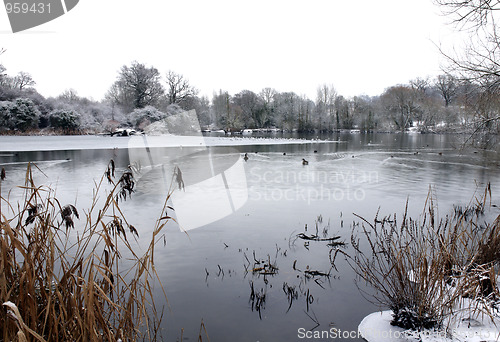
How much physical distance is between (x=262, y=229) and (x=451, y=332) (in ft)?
12.7

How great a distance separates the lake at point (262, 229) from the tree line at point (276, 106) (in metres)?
2.90

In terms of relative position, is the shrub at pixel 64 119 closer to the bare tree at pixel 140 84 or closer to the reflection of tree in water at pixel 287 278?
the bare tree at pixel 140 84

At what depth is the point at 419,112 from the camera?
209ft

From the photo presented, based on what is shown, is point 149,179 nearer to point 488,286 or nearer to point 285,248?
point 285,248

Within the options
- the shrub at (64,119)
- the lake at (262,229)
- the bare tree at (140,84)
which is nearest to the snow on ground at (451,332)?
the lake at (262,229)

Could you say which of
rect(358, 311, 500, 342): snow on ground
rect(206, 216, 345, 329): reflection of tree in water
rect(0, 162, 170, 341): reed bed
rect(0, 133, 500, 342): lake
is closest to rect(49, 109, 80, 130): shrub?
rect(0, 133, 500, 342): lake

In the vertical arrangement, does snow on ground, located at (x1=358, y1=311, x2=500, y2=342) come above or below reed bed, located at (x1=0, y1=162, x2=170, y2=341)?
below

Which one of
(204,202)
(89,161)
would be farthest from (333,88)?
(204,202)

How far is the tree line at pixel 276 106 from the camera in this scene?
8.24 metres

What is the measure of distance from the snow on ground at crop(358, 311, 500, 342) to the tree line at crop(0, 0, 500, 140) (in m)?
6.76

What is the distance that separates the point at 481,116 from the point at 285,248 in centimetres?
677

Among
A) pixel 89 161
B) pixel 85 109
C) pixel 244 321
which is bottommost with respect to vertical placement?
pixel 244 321

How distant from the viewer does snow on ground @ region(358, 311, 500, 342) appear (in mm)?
2926

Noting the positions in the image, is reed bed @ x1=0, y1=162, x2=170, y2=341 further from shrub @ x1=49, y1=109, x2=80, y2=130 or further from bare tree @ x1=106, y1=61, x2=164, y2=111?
bare tree @ x1=106, y1=61, x2=164, y2=111
